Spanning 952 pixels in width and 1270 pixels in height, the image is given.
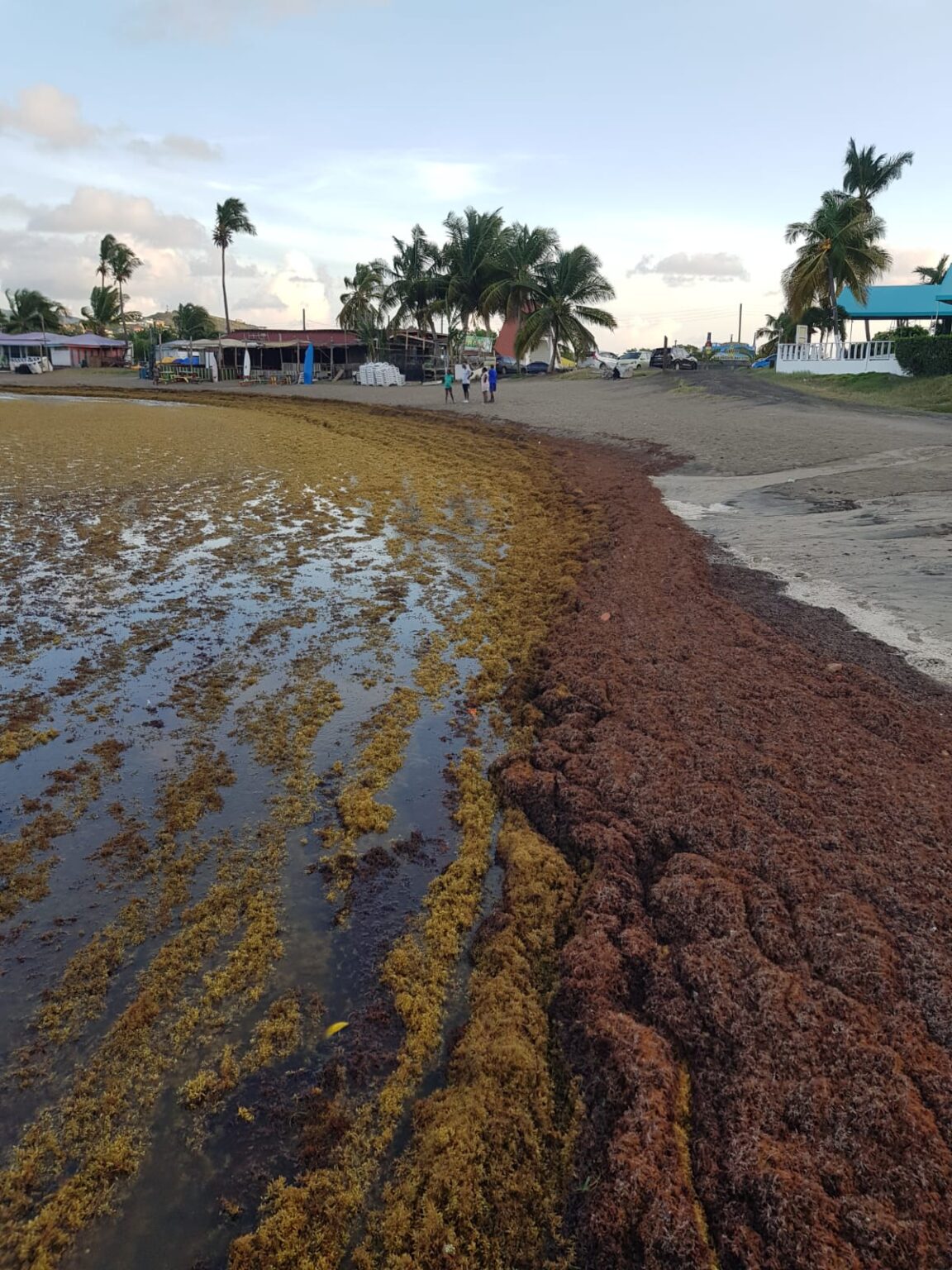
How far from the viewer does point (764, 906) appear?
376cm

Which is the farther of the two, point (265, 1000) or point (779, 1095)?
point (265, 1000)

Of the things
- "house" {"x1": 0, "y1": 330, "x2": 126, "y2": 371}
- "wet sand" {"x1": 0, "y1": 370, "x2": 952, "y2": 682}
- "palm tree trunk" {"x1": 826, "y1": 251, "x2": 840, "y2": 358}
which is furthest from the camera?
"house" {"x1": 0, "y1": 330, "x2": 126, "y2": 371}

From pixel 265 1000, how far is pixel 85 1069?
725 millimetres

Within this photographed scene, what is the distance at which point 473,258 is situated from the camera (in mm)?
48719

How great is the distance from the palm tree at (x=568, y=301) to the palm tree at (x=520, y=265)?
46 cm

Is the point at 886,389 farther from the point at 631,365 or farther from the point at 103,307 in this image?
the point at 103,307

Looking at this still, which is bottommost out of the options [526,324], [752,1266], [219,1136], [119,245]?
[219,1136]

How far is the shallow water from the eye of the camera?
300cm

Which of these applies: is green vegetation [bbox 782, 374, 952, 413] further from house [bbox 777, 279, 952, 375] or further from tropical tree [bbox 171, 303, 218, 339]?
tropical tree [bbox 171, 303, 218, 339]

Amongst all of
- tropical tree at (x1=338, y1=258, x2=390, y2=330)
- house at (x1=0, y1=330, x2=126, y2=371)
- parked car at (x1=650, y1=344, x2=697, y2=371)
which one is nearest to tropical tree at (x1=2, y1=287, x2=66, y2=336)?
house at (x1=0, y1=330, x2=126, y2=371)

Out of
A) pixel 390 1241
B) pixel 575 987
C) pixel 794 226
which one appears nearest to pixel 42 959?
pixel 390 1241

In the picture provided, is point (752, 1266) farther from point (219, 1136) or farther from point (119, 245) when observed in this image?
point (119, 245)

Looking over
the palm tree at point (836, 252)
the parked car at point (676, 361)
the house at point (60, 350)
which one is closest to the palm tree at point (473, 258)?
the parked car at point (676, 361)

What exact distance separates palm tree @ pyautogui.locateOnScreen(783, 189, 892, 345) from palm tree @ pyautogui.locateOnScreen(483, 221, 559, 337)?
16.7 meters
